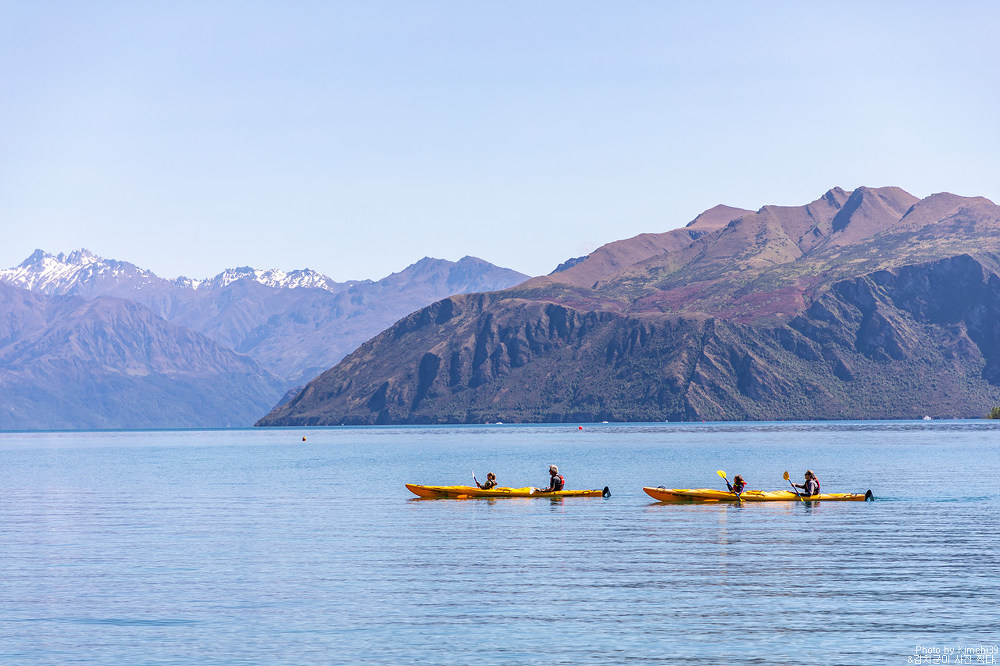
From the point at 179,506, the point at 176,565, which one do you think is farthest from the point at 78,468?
the point at 176,565

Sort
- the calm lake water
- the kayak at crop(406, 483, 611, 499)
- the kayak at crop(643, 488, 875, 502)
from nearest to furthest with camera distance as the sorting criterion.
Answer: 1. the calm lake water
2. the kayak at crop(643, 488, 875, 502)
3. the kayak at crop(406, 483, 611, 499)

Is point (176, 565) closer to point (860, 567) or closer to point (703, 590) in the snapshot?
point (703, 590)

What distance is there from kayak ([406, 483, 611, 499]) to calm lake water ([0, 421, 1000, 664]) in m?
0.92

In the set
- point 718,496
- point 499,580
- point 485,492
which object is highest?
point 718,496

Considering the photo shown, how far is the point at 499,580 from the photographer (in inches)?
2040

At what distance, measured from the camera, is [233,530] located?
74812 mm

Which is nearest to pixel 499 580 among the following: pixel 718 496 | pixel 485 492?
pixel 718 496

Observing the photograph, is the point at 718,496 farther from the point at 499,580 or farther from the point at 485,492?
the point at 499,580

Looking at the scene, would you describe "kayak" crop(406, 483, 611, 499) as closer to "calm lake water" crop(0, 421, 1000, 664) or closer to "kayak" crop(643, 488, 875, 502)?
"calm lake water" crop(0, 421, 1000, 664)

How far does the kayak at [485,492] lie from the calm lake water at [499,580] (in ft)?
3.01

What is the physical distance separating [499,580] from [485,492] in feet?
142

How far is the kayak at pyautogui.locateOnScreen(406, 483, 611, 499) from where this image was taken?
309 feet

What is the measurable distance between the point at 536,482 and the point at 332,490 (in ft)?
80.7

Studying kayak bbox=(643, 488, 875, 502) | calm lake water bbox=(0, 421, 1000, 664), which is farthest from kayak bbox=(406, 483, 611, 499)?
kayak bbox=(643, 488, 875, 502)
